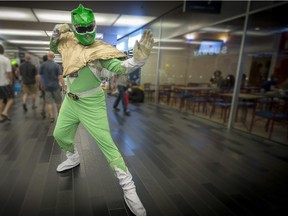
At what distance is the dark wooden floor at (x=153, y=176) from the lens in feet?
6.15

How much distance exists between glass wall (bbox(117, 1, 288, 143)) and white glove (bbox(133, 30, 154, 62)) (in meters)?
1.51

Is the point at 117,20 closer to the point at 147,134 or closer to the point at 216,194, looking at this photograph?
the point at 216,194

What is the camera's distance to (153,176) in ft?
7.88

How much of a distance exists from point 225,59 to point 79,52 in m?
5.21

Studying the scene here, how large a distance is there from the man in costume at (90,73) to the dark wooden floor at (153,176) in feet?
1.39

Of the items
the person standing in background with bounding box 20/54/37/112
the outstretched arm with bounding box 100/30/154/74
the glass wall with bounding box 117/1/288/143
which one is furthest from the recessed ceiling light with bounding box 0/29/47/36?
the person standing in background with bounding box 20/54/37/112

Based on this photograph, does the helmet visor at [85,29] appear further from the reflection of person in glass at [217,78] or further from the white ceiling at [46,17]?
the reflection of person in glass at [217,78]

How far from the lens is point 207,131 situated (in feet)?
14.6

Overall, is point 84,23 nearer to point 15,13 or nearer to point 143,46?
point 143,46

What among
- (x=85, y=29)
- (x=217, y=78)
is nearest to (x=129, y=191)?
(x=85, y=29)

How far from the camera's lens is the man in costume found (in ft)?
4.61

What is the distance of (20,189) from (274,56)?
5.53 m

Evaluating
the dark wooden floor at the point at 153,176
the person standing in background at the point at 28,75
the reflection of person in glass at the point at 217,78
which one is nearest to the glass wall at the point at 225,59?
the reflection of person in glass at the point at 217,78

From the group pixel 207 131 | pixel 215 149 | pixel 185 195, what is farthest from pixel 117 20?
pixel 207 131
